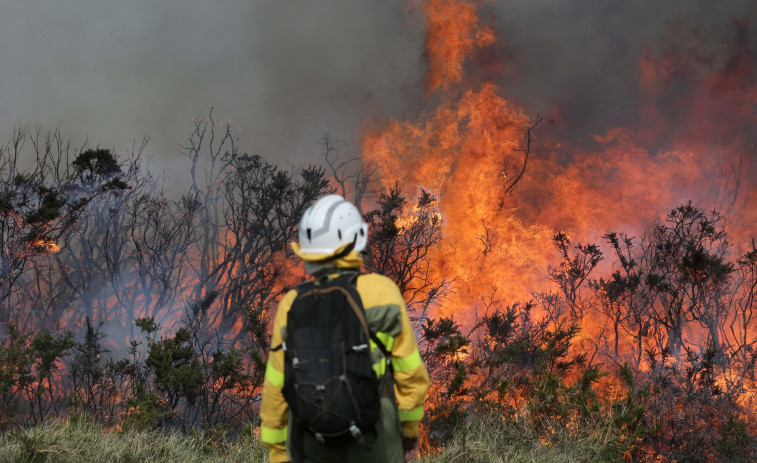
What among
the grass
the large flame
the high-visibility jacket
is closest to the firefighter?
the high-visibility jacket

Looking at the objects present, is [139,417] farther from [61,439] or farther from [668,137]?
[668,137]

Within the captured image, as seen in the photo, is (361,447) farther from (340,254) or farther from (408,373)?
(340,254)

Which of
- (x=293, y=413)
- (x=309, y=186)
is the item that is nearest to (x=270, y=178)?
(x=309, y=186)

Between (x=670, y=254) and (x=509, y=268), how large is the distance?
162 inches

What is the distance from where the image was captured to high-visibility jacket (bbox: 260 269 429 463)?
7.36ft

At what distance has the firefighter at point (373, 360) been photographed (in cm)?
226

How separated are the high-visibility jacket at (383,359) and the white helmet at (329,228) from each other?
0.19m

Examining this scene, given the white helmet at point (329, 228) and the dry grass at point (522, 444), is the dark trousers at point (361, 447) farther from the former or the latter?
the dry grass at point (522, 444)

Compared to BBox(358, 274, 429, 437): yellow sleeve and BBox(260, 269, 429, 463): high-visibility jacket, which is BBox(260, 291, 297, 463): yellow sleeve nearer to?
BBox(260, 269, 429, 463): high-visibility jacket

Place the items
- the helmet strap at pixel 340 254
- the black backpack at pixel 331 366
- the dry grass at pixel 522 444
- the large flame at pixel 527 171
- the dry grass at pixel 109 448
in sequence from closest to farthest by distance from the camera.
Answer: the black backpack at pixel 331 366 < the helmet strap at pixel 340 254 < the dry grass at pixel 109 448 < the dry grass at pixel 522 444 < the large flame at pixel 527 171

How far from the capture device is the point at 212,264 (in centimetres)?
1770

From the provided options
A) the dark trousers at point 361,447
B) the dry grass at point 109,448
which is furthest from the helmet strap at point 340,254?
the dry grass at point 109,448

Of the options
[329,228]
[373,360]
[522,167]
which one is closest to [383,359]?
[373,360]

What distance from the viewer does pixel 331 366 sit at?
2.11m
